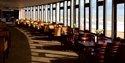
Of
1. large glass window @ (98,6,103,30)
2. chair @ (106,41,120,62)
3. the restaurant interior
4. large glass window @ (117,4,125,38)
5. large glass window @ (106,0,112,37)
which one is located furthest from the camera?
large glass window @ (98,6,103,30)

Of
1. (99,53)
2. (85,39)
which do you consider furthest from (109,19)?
(99,53)

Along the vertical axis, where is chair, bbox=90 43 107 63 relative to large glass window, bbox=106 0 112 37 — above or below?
below

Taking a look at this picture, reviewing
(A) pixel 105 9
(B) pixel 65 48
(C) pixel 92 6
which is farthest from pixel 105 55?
(C) pixel 92 6

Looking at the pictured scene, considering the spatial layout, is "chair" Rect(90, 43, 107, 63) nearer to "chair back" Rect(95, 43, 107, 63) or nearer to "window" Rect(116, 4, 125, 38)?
"chair back" Rect(95, 43, 107, 63)

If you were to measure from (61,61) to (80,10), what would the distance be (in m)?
4.79

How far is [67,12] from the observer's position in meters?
12.8

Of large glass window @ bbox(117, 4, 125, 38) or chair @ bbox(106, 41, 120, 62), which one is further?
large glass window @ bbox(117, 4, 125, 38)

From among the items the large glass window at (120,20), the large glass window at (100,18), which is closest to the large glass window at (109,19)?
the large glass window at (100,18)

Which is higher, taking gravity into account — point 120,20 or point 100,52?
point 120,20

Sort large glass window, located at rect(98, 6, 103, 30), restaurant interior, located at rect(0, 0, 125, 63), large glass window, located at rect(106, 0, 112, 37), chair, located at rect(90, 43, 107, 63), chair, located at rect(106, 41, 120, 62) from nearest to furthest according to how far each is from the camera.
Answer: chair, located at rect(106, 41, 120, 62) < chair, located at rect(90, 43, 107, 63) < restaurant interior, located at rect(0, 0, 125, 63) < large glass window, located at rect(106, 0, 112, 37) < large glass window, located at rect(98, 6, 103, 30)

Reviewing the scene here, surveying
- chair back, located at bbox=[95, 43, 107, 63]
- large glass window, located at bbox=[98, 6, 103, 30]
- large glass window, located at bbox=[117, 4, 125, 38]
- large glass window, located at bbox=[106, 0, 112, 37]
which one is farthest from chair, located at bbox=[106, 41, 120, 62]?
large glass window, located at bbox=[98, 6, 103, 30]

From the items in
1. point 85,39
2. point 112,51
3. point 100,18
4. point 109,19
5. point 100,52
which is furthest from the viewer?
point 100,18

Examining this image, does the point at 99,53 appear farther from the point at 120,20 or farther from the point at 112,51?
the point at 120,20

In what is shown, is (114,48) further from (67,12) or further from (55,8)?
(55,8)
